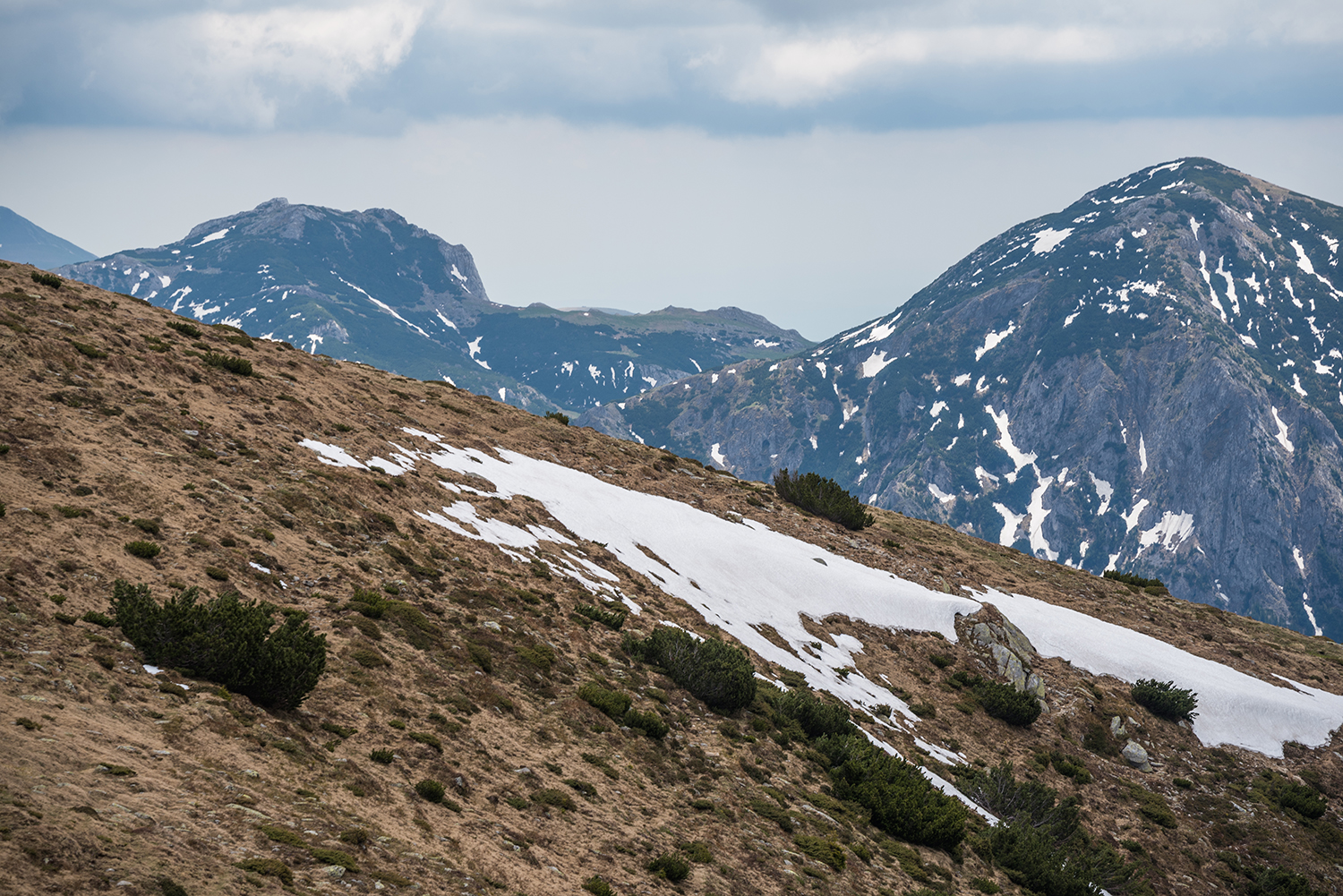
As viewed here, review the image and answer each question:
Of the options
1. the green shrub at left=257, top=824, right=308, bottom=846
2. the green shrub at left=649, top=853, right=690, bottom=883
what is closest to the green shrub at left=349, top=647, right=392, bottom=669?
the green shrub at left=257, top=824, right=308, bottom=846

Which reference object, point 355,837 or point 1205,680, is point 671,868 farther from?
point 1205,680

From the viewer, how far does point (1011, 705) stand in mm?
30703

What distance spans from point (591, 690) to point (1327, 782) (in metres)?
32.3

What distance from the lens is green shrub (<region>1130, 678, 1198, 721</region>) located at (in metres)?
33.8

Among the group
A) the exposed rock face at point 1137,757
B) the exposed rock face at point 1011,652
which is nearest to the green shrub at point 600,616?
the exposed rock face at point 1011,652

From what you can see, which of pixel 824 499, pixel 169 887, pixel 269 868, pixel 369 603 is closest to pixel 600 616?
pixel 369 603

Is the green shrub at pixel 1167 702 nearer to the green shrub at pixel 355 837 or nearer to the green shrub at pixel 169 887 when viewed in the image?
the green shrub at pixel 355 837

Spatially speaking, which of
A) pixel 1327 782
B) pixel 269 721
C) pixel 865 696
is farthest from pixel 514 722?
pixel 1327 782

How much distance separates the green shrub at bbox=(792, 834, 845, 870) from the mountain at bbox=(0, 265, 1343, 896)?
0.07m

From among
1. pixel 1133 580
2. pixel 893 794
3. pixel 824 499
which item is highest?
pixel 824 499

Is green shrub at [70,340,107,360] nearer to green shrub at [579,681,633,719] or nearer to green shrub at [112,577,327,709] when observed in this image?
green shrub at [112,577,327,709]

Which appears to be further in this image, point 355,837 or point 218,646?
point 218,646

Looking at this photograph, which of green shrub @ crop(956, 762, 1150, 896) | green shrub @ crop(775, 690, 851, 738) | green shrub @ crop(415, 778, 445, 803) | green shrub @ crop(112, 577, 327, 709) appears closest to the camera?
green shrub @ crop(415, 778, 445, 803)

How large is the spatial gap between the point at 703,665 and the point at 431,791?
10526 millimetres
